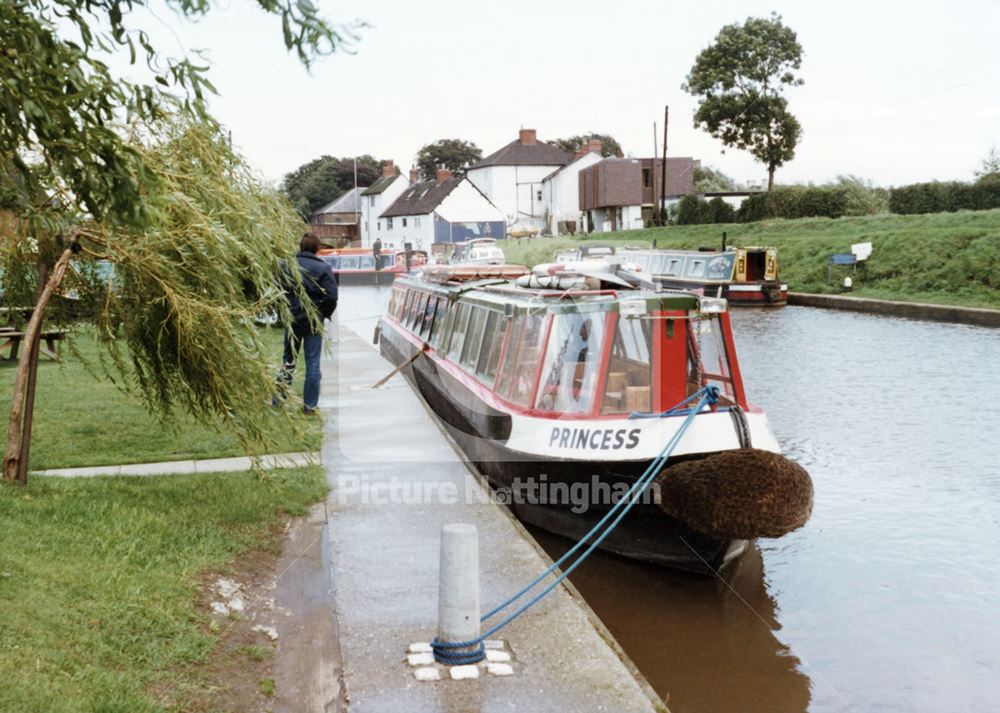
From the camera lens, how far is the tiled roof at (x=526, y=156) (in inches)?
3413

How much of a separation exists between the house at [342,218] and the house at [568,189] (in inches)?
821

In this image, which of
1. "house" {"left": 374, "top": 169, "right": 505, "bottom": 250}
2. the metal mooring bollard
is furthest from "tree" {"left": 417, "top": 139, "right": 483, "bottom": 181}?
the metal mooring bollard

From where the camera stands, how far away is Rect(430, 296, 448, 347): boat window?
46.5 feet

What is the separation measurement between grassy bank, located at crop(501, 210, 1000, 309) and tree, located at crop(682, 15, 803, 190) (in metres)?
13.6

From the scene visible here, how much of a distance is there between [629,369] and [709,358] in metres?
0.79

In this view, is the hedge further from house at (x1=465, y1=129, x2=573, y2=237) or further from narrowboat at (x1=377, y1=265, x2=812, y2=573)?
house at (x1=465, y1=129, x2=573, y2=237)

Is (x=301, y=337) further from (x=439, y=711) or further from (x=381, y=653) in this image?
(x=439, y=711)

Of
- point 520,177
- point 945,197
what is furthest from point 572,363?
point 520,177

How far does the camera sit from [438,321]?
14.6 metres

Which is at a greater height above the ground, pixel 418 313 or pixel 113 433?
pixel 418 313

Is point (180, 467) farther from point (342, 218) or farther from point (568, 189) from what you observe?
point (342, 218)

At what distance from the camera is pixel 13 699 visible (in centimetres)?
424

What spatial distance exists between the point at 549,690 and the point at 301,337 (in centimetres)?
688

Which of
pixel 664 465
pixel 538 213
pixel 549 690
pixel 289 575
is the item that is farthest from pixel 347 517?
pixel 538 213
